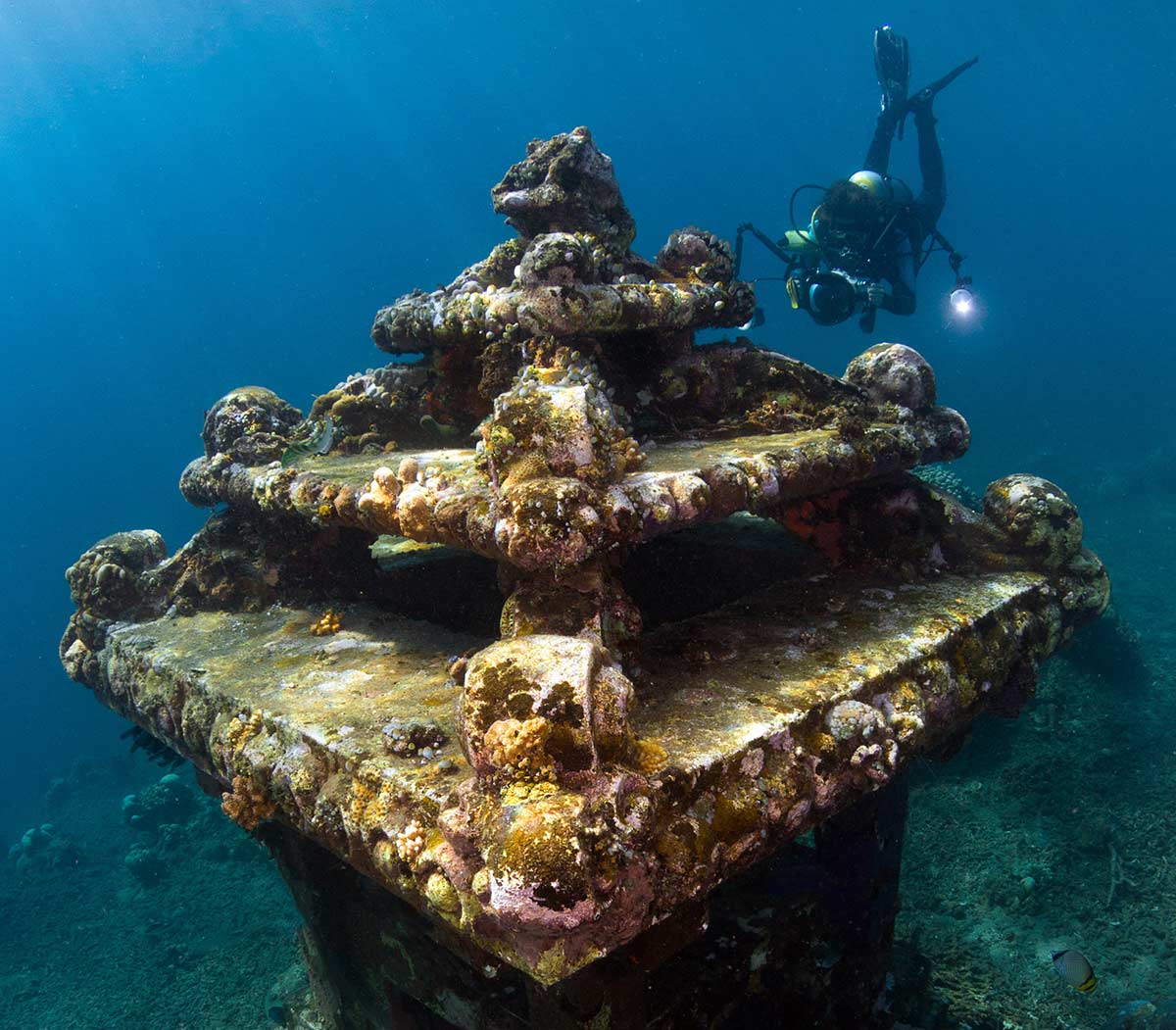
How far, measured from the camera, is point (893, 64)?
2281 cm

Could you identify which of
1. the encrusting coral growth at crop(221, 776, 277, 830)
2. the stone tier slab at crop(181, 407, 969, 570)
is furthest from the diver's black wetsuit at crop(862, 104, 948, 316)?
the encrusting coral growth at crop(221, 776, 277, 830)

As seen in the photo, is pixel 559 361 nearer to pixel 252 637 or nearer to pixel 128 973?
pixel 252 637

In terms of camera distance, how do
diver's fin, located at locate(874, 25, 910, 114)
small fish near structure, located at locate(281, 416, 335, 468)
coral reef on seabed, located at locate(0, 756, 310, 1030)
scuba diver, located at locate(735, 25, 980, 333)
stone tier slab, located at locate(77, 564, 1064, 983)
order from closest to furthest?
stone tier slab, located at locate(77, 564, 1064, 983), small fish near structure, located at locate(281, 416, 335, 468), coral reef on seabed, located at locate(0, 756, 310, 1030), scuba diver, located at locate(735, 25, 980, 333), diver's fin, located at locate(874, 25, 910, 114)

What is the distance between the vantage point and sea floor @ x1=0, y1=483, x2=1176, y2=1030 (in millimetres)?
7168

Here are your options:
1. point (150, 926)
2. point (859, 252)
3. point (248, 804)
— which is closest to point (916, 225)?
point (859, 252)

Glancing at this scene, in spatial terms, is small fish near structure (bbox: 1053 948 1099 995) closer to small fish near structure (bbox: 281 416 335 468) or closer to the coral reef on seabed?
small fish near structure (bbox: 281 416 335 468)

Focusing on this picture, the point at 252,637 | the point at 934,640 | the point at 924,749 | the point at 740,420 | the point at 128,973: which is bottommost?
the point at 128,973

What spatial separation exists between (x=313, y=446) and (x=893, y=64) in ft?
77.9

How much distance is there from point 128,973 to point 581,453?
518 inches

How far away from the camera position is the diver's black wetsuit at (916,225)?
46.8ft

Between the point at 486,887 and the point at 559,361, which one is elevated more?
the point at 559,361

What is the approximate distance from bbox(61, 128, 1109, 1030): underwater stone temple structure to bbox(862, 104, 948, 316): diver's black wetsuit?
9.58 meters

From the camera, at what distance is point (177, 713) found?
14.5 ft

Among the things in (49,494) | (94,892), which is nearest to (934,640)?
(94,892)
